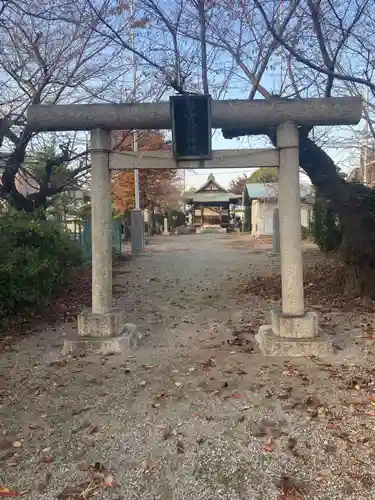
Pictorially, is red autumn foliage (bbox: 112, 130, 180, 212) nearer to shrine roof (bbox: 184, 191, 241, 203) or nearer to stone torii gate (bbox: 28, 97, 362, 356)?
shrine roof (bbox: 184, 191, 241, 203)

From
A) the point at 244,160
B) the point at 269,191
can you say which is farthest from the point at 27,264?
the point at 269,191

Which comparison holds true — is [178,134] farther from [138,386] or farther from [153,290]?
[153,290]

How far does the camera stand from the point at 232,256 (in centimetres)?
1789

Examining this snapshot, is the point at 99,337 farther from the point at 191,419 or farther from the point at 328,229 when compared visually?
the point at 328,229

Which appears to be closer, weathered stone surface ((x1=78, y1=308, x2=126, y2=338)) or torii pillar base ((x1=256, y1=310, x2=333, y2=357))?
torii pillar base ((x1=256, y1=310, x2=333, y2=357))

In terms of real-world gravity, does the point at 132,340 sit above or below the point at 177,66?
below

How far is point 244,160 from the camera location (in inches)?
227

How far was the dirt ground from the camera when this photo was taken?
3.15 meters

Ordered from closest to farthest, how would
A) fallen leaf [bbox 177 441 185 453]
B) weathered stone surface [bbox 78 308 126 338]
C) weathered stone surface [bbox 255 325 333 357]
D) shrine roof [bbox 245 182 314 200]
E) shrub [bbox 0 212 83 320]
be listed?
1. fallen leaf [bbox 177 441 185 453]
2. weathered stone surface [bbox 255 325 333 357]
3. weathered stone surface [bbox 78 308 126 338]
4. shrub [bbox 0 212 83 320]
5. shrine roof [bbox 245 182 314 200]

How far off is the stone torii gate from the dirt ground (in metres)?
0.33

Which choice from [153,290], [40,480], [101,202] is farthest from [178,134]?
[153,290]

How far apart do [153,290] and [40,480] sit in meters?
7.35

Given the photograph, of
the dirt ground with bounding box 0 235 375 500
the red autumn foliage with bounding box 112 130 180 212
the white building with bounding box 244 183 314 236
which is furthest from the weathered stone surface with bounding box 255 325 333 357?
the white building with bounding box 244 183 314 236

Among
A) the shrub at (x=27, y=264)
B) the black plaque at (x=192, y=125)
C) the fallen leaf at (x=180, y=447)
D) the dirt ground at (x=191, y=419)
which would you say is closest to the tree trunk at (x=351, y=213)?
the dirt ground at (x=191, y=419)
